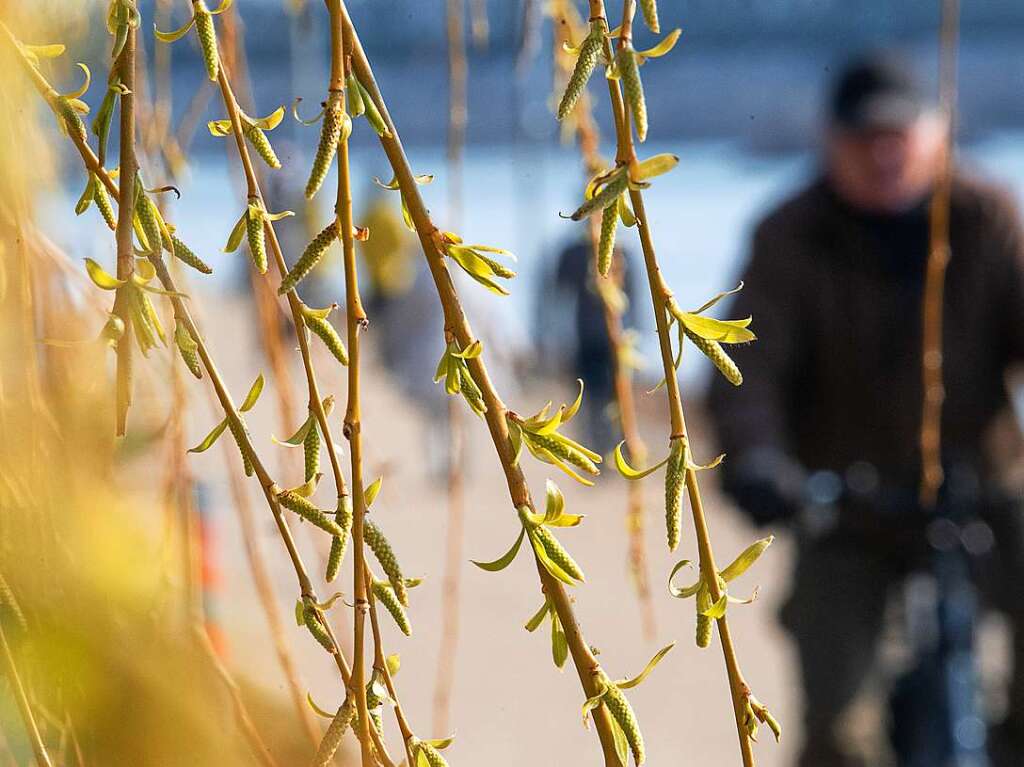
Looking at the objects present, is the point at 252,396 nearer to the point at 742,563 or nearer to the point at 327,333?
the point at 327,333

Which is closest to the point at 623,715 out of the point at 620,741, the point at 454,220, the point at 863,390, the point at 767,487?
the point at 620,741

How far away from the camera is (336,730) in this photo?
34cm

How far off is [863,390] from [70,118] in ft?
5.63

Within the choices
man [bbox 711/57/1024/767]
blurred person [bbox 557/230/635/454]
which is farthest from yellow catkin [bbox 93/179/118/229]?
blurred person [bbox 557/230/635/454]

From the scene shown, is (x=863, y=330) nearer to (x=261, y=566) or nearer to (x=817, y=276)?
(x=817, y=276)

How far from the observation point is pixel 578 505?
435 centimetres

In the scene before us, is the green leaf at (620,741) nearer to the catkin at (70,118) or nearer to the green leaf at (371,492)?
the green leaf at (371,492)

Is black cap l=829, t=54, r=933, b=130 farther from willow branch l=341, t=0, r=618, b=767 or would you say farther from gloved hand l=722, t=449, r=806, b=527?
willow branch l=341, t=0, r=618, b=767

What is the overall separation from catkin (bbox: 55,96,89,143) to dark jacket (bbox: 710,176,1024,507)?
1.60 m

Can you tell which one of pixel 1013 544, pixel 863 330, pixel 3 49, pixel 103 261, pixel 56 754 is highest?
pixel 3 49

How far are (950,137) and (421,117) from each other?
1.40 meters

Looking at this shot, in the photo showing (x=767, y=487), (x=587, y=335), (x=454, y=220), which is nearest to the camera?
(x=454, y=220)

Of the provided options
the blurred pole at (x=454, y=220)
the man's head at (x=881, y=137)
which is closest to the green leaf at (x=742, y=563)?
the blurred pole at (x=454, y=220)

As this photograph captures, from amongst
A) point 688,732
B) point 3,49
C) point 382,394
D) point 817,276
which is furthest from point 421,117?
point 382,394
